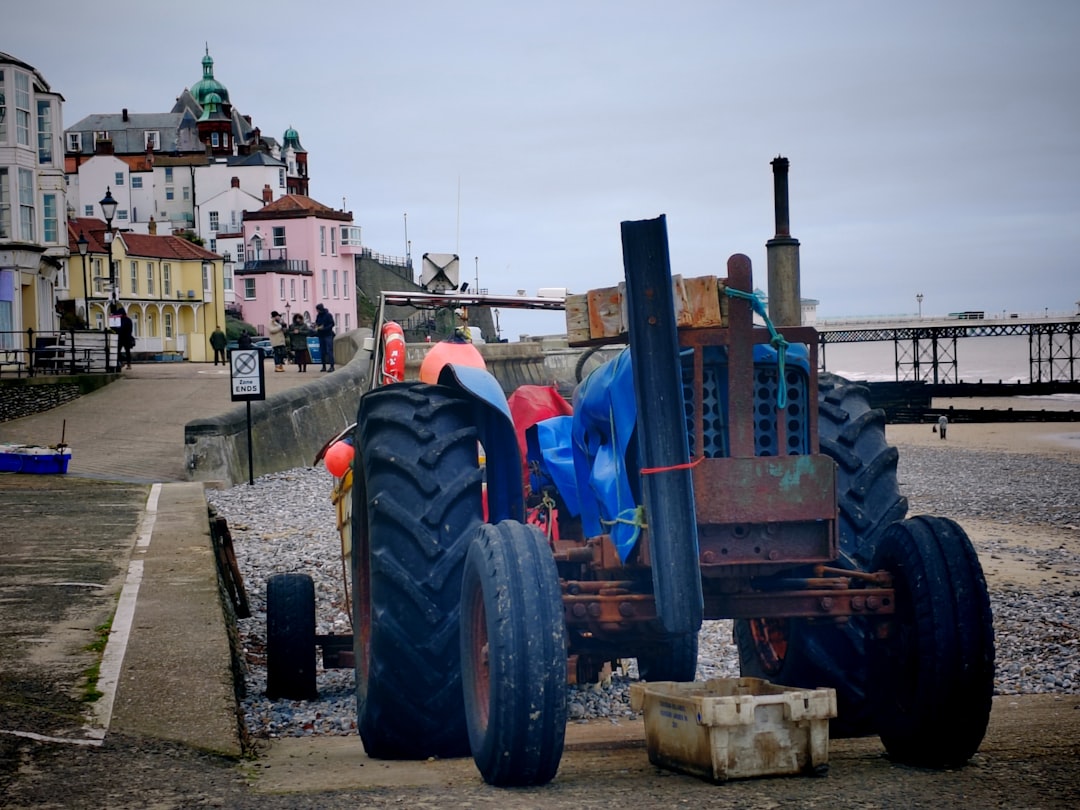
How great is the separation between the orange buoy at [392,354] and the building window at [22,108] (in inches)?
1536

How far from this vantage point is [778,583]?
532cm

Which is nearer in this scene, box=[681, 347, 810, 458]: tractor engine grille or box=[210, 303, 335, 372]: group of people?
box=[681, 347, 810, 458]: tractor engine grille

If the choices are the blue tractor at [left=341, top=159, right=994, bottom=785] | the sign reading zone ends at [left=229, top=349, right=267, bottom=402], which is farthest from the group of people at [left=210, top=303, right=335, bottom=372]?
the blue tractor at [left=341, top=159, right=994, bottom=785]

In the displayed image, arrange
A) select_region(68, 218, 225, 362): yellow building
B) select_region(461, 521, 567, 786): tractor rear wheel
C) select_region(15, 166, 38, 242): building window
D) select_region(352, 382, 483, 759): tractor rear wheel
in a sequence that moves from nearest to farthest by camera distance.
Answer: select_region(461, 521, 567, 786): tractor rear wheel, select_region(352, 382, 483, 759): tractor rear wheel, select_region(15, 166, 38, 242): building window, select_region(68, 218, 225, 362): yellow building

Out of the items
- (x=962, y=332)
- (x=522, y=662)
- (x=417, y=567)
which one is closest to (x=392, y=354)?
(x=417, y=567)

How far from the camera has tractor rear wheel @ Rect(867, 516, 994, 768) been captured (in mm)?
4875

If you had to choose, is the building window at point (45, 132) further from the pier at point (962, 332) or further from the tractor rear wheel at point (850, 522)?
the pier at point (962, 332)

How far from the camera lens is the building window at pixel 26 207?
141ft

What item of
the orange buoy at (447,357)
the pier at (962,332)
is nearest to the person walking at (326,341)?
the orange buoy at (447,357)

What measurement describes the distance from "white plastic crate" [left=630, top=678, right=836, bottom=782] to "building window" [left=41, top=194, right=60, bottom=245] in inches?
1828

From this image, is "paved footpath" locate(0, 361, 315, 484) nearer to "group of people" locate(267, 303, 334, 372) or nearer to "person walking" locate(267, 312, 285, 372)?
"group of people" locate(267, 303, 334, 372)

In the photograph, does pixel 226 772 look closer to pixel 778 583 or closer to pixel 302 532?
pixel 778 583

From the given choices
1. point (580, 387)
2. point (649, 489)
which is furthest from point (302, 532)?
point (649, 489)

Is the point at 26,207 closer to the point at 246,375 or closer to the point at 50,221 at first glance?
the point at 50,221
